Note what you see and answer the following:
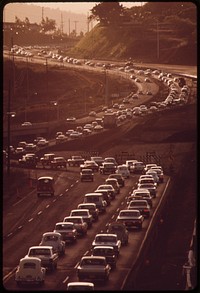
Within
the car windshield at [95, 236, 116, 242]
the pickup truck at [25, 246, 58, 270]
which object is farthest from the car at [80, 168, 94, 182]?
the pickup truck at [25, 246, 58, 270]

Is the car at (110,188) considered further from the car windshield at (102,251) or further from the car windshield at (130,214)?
the car windshield at (102,251)

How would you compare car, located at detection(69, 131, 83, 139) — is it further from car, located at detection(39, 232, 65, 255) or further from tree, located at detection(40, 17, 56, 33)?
tree, located at detection(40, 17, 56, 33)

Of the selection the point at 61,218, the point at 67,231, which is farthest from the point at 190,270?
the point at 61,218

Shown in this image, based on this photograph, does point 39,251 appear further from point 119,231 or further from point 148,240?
point 148,240

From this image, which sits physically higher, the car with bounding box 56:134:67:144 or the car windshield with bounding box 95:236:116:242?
the car with bounding box 56:134:67:144

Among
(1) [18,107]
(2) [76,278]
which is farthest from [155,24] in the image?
(2) [76,278]

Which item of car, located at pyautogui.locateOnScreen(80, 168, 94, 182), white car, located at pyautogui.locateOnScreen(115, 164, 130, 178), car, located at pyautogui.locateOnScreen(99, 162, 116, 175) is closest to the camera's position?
car, located at pyautogui.locateOnScreen(80, 168, 94, 182)

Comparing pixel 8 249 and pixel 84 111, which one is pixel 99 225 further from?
pixel 84 111
